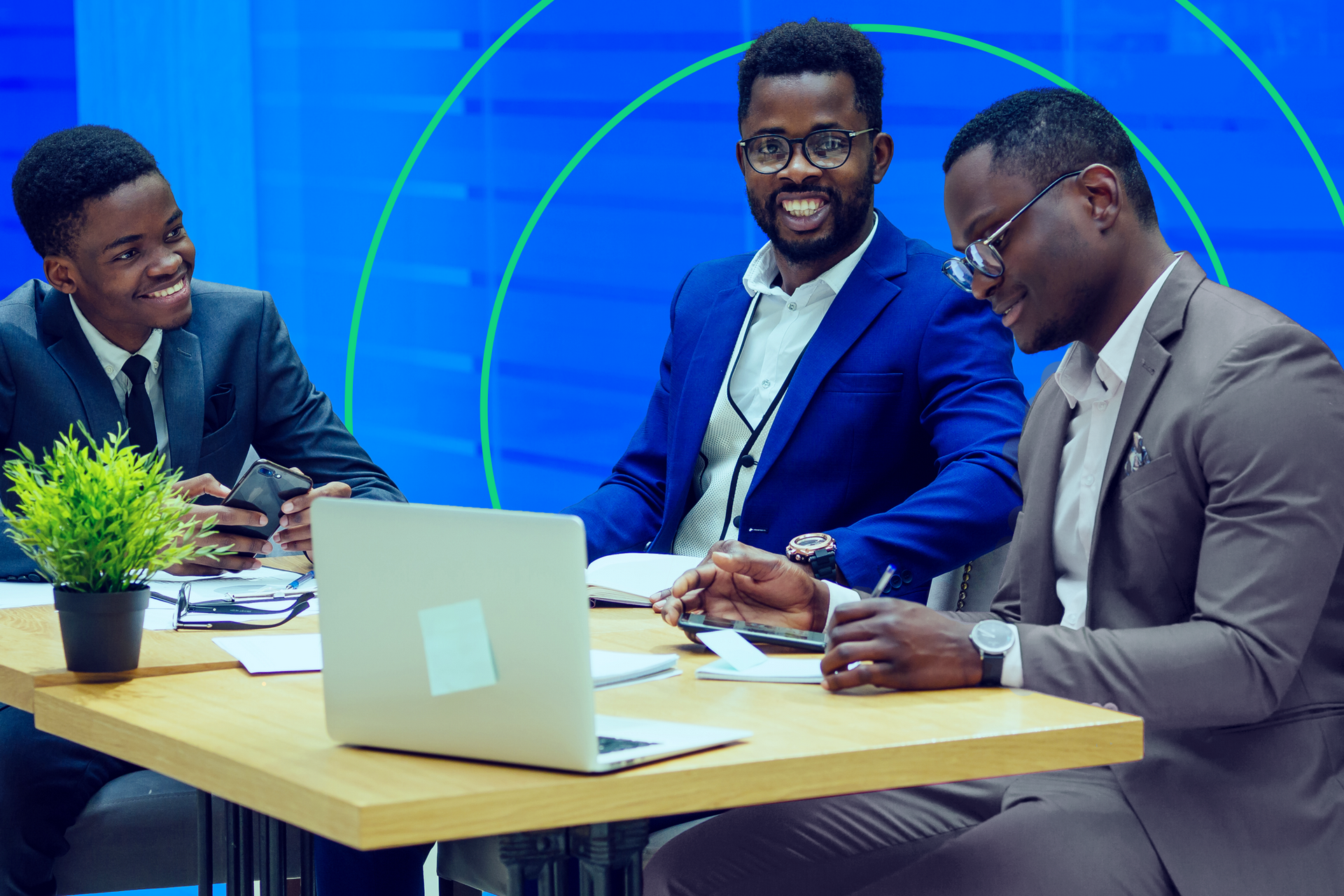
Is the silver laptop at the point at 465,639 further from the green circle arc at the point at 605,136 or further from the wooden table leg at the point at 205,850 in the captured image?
the green circle arc at the point at 605,136

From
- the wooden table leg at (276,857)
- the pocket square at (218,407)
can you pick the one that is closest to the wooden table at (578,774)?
the wooden table leg at (276,857)

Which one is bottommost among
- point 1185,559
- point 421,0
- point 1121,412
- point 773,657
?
point 773,657

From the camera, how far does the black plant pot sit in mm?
1734

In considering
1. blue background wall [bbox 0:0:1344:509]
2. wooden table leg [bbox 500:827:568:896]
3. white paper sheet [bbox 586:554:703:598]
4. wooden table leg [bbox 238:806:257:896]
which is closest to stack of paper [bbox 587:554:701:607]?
white paper sheet [bbox 586:554:703:598]

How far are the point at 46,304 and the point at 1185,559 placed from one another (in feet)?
8.02

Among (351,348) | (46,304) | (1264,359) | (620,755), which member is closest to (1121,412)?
(1264,359)

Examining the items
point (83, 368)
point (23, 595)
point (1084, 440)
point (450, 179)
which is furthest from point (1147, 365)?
point (450, 179)

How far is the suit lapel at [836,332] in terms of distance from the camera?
9.07ft

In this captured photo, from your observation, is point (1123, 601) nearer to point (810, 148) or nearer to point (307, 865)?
point (307, 865)

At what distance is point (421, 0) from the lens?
425cm

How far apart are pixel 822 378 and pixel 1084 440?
31.2 inches

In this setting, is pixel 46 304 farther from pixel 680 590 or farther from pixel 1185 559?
pixel 1185 559

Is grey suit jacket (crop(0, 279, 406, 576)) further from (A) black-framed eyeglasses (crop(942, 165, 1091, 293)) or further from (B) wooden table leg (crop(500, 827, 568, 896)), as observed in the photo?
(B) wooden table leg (crop(500, 827, 568, 896))

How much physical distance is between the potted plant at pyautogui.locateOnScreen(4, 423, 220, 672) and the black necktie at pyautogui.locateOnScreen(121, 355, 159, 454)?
1283mm
